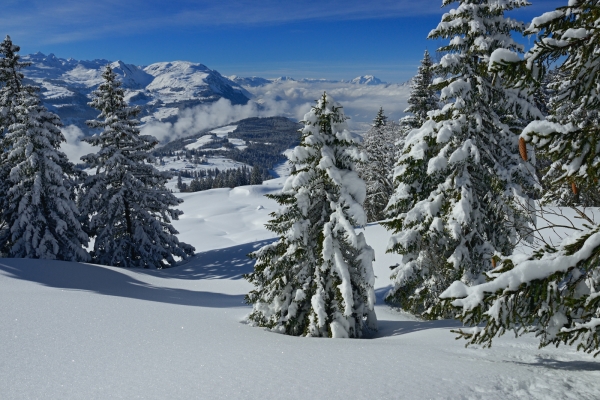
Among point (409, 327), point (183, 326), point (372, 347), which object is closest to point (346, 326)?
point (409, 327)

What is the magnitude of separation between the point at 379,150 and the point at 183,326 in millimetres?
36253

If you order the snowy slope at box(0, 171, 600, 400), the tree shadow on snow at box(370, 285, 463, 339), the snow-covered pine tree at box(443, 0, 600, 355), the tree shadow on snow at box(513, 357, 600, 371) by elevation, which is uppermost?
the snow-covered pine tree at box(443, 0, 600, 355)

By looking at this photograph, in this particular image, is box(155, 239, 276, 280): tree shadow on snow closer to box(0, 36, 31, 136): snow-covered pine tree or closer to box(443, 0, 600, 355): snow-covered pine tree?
box(0, 36, 31, 136): snow-covered pine tree

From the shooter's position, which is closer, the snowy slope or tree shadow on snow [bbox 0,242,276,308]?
the snowy slope

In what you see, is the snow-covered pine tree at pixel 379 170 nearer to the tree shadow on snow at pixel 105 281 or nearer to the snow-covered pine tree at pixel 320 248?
the tree shadow on snow at pixel 105 281

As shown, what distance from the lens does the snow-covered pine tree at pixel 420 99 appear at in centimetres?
2798

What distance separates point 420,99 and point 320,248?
71.3 feet

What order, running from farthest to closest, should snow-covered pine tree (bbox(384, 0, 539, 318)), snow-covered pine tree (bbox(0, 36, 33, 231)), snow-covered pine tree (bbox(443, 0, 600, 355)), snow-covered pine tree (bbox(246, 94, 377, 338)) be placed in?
snow-covered pine tree (bbox(0, 36, 33, 231))
snow-covered pine tree (bbox(384, 0, 539, 318))
snow-covered pine tree (bbox(246, 94, 377, 338))
snow-covered pine tree (bbox(443, 0, 600, 355))

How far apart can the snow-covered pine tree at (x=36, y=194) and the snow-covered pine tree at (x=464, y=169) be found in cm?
1984

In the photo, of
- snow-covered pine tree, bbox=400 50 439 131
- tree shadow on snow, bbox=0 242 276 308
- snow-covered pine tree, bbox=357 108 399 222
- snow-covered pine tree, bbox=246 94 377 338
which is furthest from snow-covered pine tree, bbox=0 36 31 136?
snow-covered pine tree, bbox=357 108 399 222

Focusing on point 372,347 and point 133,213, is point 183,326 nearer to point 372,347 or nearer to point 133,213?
point 372,347

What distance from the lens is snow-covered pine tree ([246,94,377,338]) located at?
1029 centimetres

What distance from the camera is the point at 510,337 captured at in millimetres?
7395

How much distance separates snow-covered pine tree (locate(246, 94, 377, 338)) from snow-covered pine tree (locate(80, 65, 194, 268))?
15999 mm
